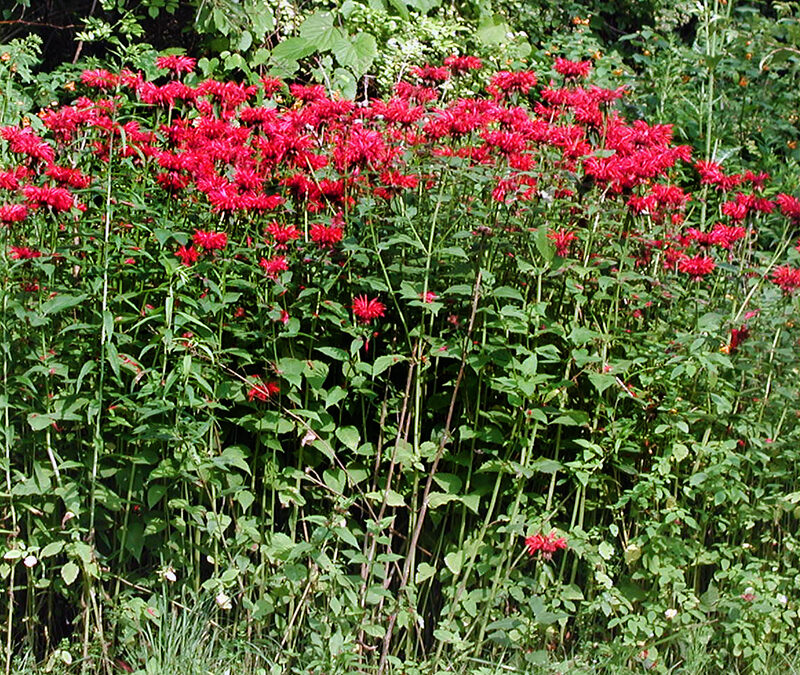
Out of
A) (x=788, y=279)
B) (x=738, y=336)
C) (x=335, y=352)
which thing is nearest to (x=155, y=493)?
(x=335, y=352)

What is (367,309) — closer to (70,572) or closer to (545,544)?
(545,544)

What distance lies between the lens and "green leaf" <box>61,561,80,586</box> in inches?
102

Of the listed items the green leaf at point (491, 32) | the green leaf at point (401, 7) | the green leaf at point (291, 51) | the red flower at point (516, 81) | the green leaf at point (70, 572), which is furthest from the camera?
the green leaf at point (491, 32)

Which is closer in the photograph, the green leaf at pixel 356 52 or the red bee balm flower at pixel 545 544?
the red bee balm flower at pixel 545 544

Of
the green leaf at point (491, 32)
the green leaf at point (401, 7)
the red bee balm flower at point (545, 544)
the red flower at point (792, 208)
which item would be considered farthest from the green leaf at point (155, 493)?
the green leaf at point (491, 32)

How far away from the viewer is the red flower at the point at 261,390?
2.61m

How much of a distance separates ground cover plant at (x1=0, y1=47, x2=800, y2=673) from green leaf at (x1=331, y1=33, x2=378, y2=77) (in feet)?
8.32

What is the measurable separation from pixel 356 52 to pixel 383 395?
298 cm

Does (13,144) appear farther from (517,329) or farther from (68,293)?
(517,329)

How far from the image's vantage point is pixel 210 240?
2.56m

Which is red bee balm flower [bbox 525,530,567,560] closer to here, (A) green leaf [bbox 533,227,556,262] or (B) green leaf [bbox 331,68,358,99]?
(A) green leaf [bbox 533,227,556,262]

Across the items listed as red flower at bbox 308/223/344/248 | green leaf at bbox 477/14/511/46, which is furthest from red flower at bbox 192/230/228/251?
green leaf at bbox 477/14/511/46

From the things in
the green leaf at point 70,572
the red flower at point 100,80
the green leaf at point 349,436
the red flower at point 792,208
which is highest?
the red flower at point 100,80

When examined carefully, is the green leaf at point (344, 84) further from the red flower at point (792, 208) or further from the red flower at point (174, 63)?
the red flower at point (792, 208)
